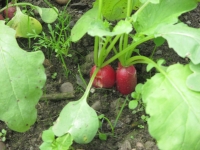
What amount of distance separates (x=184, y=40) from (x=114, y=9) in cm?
44

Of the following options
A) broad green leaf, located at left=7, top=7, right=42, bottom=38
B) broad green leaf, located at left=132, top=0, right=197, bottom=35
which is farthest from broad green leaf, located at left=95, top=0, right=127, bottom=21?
broad green leaf, located at left=7, top=7, right=42, bottom=38

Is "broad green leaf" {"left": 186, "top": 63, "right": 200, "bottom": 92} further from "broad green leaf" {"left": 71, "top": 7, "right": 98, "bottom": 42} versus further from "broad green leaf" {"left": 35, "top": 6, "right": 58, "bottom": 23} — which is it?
"broad green leaf" {"left": 35, "top": 6, "right": 58, "bottom": 23}

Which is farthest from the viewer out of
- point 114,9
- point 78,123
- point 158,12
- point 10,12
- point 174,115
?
point 10,12

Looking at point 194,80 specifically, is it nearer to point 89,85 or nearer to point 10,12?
point 89,85

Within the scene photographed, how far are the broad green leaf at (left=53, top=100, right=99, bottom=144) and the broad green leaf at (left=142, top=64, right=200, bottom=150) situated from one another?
0.22m

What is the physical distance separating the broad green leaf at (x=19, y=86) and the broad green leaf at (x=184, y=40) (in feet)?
1.52

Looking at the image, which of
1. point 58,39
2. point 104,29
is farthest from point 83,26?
point 104,29

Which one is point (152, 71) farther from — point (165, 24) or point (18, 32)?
point (18, 32)

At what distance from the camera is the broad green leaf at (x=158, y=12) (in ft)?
5.51

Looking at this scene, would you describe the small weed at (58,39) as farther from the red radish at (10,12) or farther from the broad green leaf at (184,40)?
the broad green leaf at (184,40)

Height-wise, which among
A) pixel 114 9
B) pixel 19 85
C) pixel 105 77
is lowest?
pixel 105 77

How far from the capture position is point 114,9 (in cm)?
185

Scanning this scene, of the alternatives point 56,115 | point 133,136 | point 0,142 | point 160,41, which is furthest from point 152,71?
point 0,142

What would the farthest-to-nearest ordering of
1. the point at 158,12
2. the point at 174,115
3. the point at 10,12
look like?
the point at 10,12, the point at 158,12, the point at 174,115
